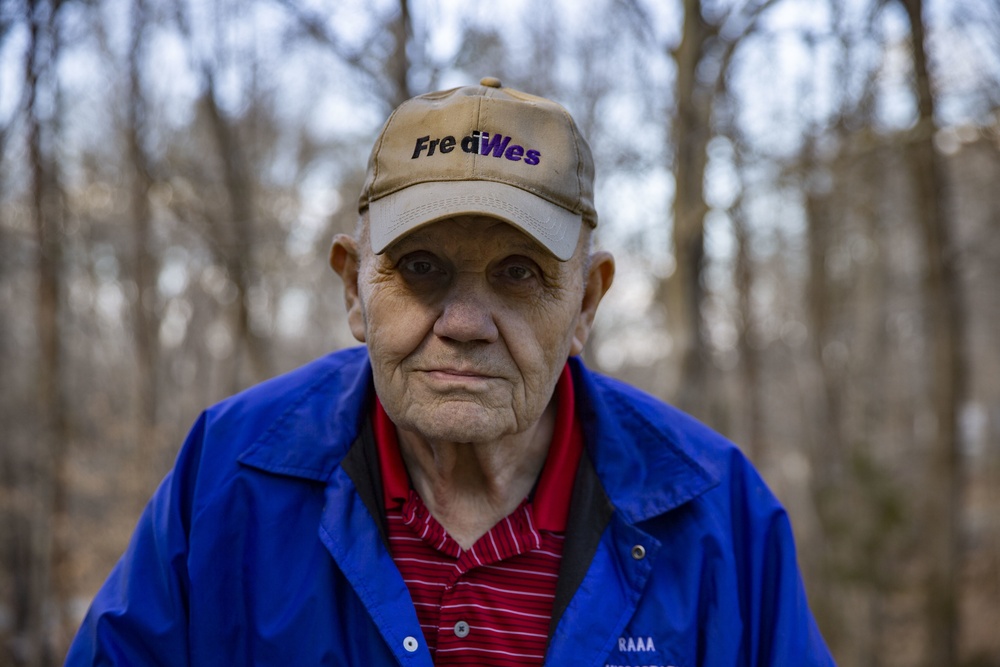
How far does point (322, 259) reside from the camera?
33.3 feet

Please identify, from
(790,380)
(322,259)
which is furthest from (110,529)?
(790,380)

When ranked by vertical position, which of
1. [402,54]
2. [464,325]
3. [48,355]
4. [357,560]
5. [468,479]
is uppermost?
[402,54]

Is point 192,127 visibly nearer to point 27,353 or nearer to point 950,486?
point 27,353

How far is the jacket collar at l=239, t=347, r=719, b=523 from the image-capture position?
5.83 feet

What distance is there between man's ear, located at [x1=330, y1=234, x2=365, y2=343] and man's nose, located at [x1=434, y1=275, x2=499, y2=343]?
275 mm

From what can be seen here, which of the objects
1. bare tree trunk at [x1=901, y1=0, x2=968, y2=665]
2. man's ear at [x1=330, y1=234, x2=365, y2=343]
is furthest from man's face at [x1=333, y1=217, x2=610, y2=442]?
bare tree trunk at [x1=901, y1=0, x2=968, y2=665]

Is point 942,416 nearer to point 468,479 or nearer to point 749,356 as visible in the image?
point 749,356

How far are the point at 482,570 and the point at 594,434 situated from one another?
42 cm

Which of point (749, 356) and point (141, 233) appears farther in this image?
point (749, 356)

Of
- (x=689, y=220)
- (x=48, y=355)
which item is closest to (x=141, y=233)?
(x=48, y=355)

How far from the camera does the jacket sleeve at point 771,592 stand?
1.72 meters

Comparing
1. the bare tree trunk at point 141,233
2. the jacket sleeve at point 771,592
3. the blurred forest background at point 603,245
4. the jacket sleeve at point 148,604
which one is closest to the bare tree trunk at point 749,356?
the blurred forest background at point 603,245

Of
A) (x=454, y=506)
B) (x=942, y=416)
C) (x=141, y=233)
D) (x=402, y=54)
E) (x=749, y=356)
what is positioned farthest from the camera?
(x=749, y=356)

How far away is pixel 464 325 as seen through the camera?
1626mm
